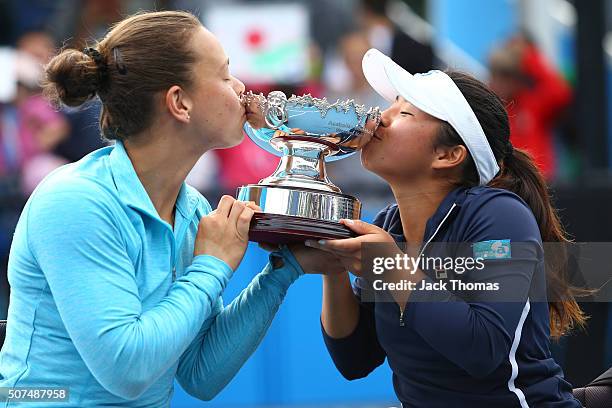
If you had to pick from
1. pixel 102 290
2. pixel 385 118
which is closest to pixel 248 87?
pixel 385 118

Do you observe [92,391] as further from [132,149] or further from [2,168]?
[2,168]

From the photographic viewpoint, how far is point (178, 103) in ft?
7.64

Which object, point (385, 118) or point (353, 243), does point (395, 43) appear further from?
point (353, 243)

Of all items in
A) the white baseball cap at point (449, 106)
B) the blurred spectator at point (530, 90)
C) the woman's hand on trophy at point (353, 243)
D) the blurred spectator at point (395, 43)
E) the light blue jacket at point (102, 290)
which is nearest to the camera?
the light blue jacket at point (102, 290)

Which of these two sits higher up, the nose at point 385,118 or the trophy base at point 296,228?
the nose at point 385,118

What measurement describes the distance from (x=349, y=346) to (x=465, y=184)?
48cm

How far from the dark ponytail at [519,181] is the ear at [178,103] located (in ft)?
1.92

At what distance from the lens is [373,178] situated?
5484 mm

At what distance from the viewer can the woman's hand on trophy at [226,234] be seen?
2.28 metres

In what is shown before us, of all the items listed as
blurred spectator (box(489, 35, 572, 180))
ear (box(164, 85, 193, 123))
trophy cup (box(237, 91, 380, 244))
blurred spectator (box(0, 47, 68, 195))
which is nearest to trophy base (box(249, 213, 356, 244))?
trophy cup (box(237, 91, 380, 244))

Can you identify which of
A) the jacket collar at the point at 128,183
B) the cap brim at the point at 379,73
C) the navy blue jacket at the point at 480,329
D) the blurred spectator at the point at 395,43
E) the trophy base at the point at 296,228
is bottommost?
the navy blue jacket at the point at 480,329

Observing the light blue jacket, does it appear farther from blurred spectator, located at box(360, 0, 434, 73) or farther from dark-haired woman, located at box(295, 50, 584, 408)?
blurred spectator, located at box(360, 0, 434, 73)

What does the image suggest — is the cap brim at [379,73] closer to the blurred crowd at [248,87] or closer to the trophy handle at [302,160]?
the trophy handle at [302,160]

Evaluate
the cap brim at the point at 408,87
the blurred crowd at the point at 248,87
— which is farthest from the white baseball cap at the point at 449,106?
the blurred crowd at the point at 248,87
